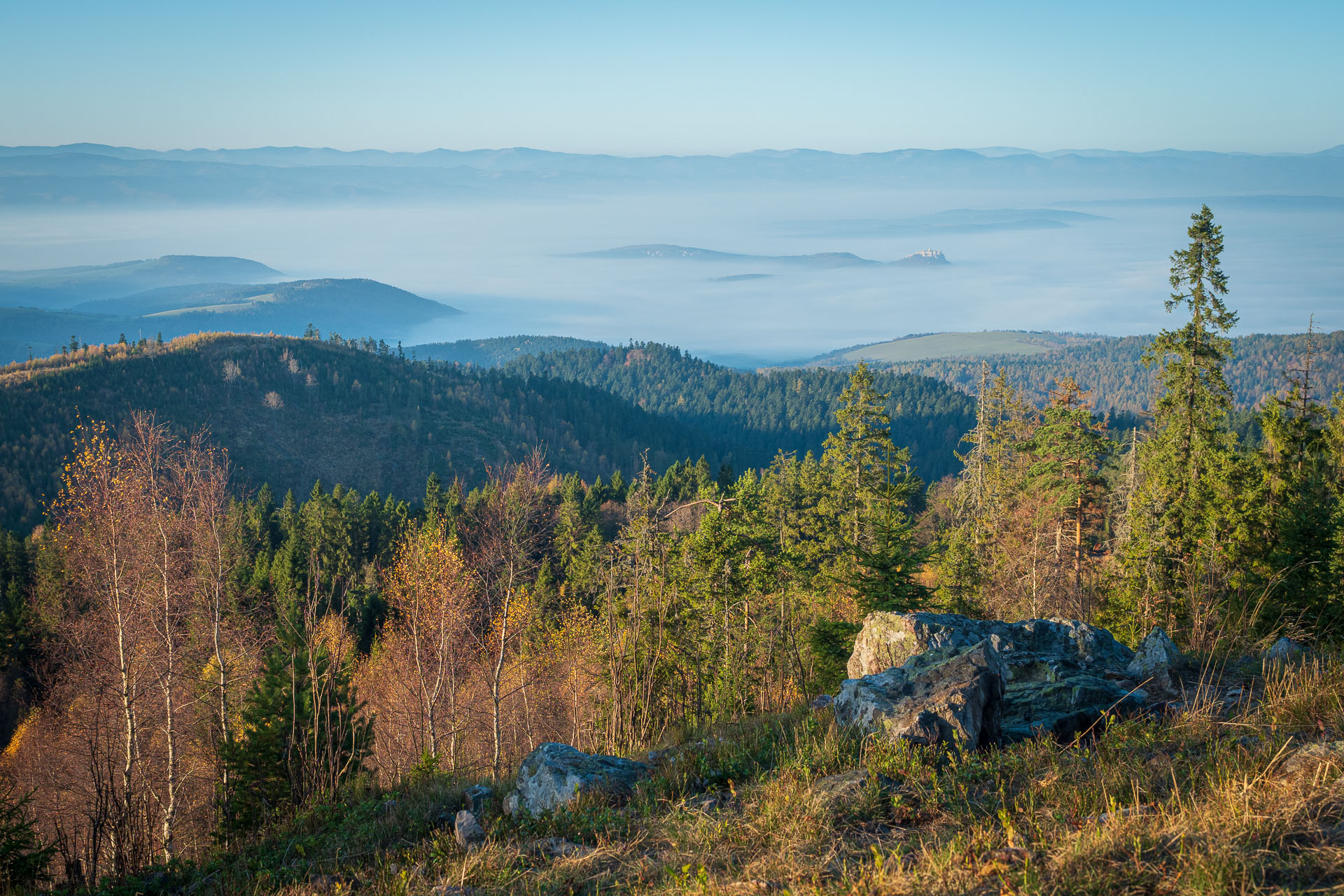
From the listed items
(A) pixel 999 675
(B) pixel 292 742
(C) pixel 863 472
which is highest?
(A) pixel 999 675

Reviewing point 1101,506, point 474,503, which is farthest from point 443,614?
point 474,503

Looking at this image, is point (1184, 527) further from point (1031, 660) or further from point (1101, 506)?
point (1031, 660)

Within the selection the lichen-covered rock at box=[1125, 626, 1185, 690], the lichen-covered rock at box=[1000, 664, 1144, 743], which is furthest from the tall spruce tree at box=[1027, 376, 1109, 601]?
the lichen-covered rock at box=[1000, 664, 1144, 743]

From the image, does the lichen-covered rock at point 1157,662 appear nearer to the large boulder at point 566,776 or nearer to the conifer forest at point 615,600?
the conifer forest at point 615,600

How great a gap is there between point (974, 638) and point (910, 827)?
4.86 m

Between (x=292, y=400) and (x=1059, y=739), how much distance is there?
161757mm

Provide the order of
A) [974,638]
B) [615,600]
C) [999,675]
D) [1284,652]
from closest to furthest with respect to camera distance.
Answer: [999,675]
[1284,652]
[974,638]
[615,600]

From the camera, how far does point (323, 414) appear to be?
147250 millimetres

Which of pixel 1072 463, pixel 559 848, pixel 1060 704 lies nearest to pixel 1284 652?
pixel 1060 704

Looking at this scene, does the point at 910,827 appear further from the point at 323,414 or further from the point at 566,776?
the point at 323,414

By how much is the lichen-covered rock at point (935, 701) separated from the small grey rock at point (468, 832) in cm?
320

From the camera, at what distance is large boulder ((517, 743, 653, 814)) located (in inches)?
244

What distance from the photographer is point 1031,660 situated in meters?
8.09

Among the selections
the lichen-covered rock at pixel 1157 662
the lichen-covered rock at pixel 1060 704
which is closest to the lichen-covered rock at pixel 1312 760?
the lichen-covered rock at pixel 1060 704
